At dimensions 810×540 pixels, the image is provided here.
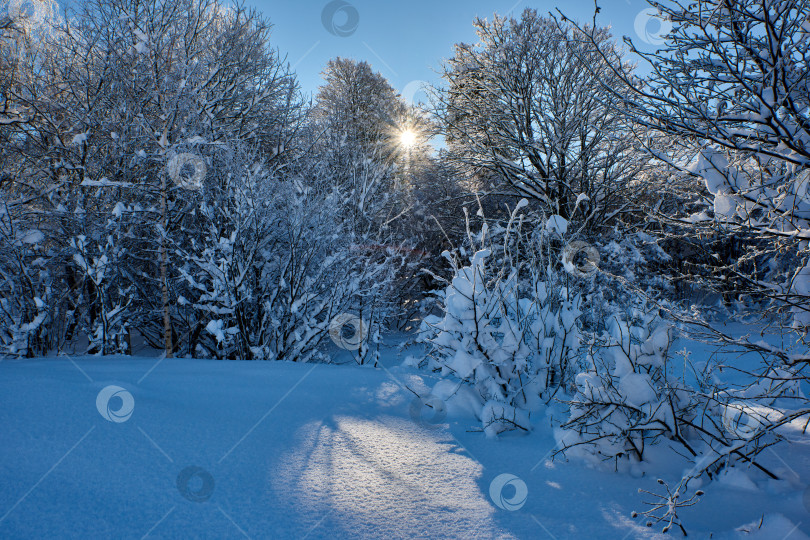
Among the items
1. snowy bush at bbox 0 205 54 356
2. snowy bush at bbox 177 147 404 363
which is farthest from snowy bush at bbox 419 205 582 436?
snowy bush at bbox 0 205 54 356

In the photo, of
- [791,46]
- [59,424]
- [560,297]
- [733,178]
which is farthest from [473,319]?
[59,424]

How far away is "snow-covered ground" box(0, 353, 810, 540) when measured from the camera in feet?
4.36

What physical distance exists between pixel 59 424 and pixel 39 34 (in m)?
10.7

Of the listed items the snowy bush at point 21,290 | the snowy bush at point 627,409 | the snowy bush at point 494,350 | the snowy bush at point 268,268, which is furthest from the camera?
the snowy bush at point 21,290

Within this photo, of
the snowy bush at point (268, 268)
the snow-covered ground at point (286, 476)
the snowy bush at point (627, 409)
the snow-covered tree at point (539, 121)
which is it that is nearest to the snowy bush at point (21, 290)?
the snowy bush at point (268, 268)

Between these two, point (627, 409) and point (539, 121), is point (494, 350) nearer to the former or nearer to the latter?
point (627, 409)

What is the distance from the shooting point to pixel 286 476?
5.38ft

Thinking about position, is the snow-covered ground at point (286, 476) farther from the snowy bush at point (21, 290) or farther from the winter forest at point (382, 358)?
the snowy bush at point (21, 290)

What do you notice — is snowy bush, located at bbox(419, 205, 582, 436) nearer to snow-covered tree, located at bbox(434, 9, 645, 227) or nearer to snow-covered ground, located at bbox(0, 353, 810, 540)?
snow-covered ground, located at bbox(0, 353, 810, 540)

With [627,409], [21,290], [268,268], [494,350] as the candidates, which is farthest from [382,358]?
[627,409]

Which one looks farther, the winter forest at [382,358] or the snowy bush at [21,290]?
the snowy bush at [21,290]

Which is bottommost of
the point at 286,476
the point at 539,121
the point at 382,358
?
the point at 382,358

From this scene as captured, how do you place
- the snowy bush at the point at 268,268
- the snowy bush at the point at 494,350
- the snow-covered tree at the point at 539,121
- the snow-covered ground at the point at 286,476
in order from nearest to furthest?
the snow-covered ground at the point at 286,476 → the snowy bush at the point at 494,350 → the snowy bush at the point at 268,268 → the snow-covered tree at the point at 539,121

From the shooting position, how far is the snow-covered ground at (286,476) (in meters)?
1.33
